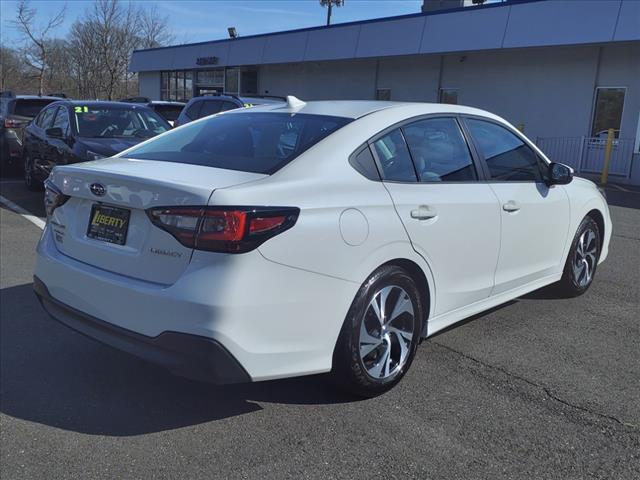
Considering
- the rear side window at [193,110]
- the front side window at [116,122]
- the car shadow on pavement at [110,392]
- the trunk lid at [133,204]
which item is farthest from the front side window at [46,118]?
the trunk lid at [133,204]

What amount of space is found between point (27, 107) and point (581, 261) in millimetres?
12367

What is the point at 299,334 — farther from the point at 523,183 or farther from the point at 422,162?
the point at 523,183

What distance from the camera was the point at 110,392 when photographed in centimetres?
363

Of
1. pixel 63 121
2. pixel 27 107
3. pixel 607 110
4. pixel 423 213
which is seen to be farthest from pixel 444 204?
pixel 607 110

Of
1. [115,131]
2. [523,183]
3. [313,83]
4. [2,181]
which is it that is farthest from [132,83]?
[523,183]

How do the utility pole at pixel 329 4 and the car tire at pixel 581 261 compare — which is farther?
the utility pole at pixel 329 4

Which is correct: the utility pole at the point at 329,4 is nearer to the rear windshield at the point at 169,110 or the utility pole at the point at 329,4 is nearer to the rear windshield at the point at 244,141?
the rear windshield at the point at 169,110

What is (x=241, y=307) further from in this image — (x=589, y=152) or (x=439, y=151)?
(x=589, y=152)

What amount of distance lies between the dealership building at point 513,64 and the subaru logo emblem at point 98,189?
15971 millimetres

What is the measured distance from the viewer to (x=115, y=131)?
9883mm

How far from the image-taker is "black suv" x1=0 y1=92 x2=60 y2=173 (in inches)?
499

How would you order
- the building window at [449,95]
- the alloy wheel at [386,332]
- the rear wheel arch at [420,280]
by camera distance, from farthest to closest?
the building window at [449,95] < the rear wheel arch at [420,280] < the alloy wheel at [386,332]

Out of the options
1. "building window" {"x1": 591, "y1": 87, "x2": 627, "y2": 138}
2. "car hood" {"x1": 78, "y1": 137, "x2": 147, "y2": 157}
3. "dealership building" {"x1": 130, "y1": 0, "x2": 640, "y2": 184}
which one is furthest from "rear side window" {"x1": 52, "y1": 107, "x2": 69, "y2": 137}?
"building window" {"x1": 591, "y1": 87, "x2": 627, "y2": 138}

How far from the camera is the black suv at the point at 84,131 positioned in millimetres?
9109
